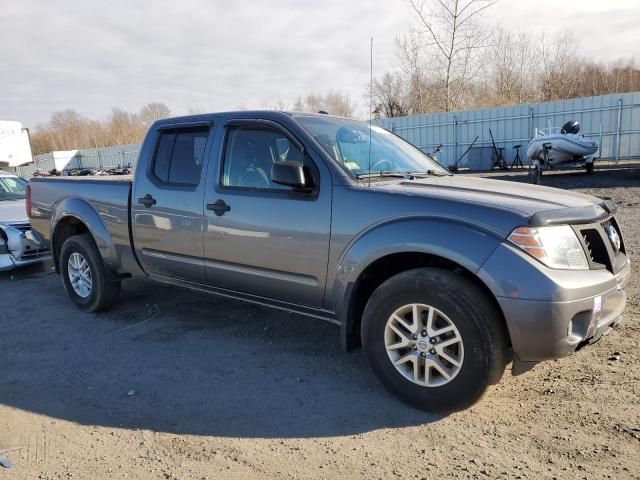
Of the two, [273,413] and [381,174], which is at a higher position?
[381,174]

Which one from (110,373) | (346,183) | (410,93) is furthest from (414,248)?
(410,93)

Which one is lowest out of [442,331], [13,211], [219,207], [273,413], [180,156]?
[273,413]

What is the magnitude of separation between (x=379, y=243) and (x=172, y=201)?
2.05m

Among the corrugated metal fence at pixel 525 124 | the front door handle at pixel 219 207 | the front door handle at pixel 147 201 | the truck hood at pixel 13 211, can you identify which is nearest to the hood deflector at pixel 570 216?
the front door handle at pixel 219 207

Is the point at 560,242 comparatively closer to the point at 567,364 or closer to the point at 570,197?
the point at 570,197

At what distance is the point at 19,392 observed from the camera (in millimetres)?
3627

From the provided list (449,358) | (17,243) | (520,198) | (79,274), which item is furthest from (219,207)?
(17,243)

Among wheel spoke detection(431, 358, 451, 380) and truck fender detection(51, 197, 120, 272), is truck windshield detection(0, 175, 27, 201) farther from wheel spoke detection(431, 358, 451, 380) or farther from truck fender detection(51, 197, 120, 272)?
wheel spoke detection(431, 358, 451, 380)

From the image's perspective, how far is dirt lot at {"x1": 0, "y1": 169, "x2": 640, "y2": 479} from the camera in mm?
2654

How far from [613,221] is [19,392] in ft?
14.3

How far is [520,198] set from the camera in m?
3.11

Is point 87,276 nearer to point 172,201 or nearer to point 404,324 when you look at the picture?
point 172,201

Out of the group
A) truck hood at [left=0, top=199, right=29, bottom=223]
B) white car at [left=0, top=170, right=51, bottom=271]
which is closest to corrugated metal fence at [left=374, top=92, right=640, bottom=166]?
truck hood at [left=0, top=199, right=29, bottom=223]

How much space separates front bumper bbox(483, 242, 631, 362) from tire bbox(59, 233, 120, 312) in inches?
155
